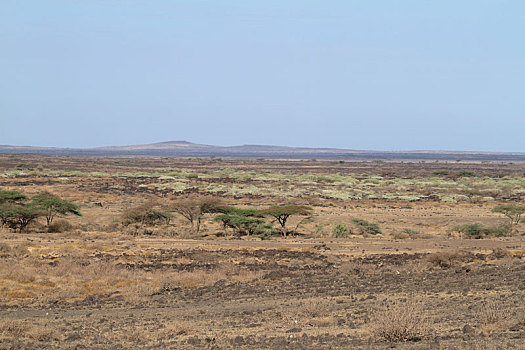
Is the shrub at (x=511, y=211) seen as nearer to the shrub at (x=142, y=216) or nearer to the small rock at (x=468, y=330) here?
the shrub at (x=142, y=216)

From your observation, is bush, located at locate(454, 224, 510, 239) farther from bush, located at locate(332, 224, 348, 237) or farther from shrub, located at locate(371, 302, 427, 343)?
shrub, located at locate(371, 302, 427, 343)

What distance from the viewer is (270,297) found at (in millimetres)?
16438

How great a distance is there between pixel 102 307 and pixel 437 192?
181 ft

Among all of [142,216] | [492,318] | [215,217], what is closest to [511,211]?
[215,217]

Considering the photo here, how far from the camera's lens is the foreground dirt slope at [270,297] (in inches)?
Answer: 447

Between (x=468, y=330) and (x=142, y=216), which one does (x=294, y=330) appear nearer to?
(x=468, y=330)

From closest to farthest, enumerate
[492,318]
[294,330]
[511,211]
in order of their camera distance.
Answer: [492,318]
[294,330]
[511,211]

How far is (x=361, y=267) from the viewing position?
21.2 m

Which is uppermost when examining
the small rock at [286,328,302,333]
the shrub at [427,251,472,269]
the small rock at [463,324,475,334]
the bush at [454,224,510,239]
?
the small rock at [463,324,475,334]

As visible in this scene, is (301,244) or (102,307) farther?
(301,244)

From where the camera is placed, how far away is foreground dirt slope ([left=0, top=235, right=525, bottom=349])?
11352 mm

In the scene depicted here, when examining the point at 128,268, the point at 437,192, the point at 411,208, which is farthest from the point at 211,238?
the point at 437,192

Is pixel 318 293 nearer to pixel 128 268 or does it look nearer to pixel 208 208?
pixel 128 268

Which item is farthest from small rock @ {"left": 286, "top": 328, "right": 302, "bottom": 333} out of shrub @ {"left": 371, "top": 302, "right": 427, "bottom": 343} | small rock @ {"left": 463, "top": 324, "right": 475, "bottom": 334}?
small rock @ {"left": 463, "top": 324, "right": 475, "bottom": 334}
